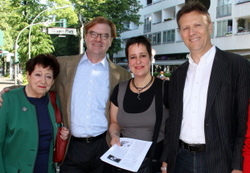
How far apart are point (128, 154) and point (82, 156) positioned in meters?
0.77

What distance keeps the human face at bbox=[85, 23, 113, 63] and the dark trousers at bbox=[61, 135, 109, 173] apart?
1134 millimetres

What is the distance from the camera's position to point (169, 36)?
35.0 m

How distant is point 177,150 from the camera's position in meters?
2.78

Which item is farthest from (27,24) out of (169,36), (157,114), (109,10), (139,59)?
(157,114)

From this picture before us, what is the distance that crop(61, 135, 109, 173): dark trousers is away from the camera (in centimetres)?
336

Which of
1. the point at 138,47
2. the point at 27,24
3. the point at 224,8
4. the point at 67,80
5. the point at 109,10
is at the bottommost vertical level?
the point at 67,80

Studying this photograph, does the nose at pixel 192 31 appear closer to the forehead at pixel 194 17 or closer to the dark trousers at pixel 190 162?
the forehead at pixel 194 17

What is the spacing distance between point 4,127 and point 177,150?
6.11 feet

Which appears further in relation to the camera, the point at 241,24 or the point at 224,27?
the point at 224,27

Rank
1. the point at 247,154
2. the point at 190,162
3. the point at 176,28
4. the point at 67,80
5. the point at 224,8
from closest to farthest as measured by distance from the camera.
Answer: the point at 247,154 < the point at 190,162 < the point at 67,80 < the point at 224,8 < the point at 176,28

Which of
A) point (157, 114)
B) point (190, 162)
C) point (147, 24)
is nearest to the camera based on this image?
point (190, 162)

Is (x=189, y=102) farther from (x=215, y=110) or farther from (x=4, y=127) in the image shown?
(x=4, y=127)

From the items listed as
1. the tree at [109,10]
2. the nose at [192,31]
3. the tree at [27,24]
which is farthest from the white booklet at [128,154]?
the tree at [109,10]

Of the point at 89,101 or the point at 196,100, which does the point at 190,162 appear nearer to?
the point at 196,100
